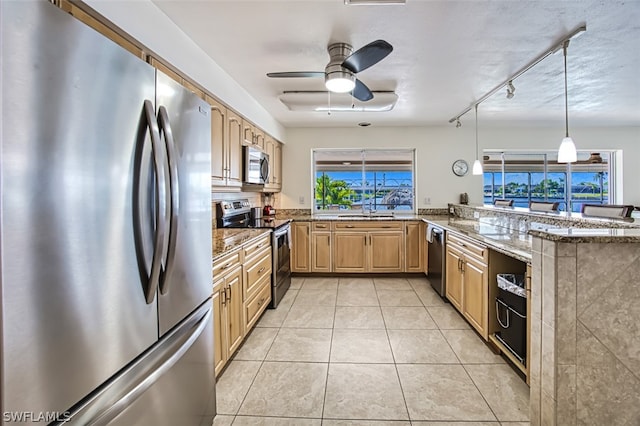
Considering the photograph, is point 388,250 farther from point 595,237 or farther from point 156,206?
point 156,206

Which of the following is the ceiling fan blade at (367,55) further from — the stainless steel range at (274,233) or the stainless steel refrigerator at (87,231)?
the stainless steel range at (274,233)

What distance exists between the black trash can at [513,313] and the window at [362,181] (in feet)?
10.4

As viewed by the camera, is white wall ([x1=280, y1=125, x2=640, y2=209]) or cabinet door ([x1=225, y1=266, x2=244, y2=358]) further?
white wall ([x1=280, y1=125, x2=640, y2=209])

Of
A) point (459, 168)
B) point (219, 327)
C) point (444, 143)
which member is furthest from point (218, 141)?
point (459, 168)

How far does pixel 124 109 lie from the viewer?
95cm

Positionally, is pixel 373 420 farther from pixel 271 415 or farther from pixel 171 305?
pixel 171 305

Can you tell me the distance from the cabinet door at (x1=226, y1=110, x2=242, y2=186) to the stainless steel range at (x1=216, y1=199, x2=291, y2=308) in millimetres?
428

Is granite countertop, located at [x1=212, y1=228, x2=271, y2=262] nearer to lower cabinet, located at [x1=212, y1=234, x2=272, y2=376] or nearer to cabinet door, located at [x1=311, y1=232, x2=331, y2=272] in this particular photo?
lower cabinet, located at [x1=212, y1=234, x2=272, y2=376]

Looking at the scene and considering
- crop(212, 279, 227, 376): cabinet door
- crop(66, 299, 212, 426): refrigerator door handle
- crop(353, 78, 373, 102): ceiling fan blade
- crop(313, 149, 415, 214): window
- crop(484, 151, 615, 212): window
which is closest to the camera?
crop(66, 299, 212, 426): refrigerator door handle

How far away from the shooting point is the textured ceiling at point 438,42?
194cm

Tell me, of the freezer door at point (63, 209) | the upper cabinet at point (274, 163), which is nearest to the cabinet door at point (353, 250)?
the upper cabinet at point (274, 163)

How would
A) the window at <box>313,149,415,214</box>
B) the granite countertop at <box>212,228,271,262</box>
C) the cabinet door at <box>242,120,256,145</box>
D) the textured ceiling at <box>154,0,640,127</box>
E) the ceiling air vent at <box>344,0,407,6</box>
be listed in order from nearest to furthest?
1. the ceiling air vent at <box>344,0,407,6</box>
2. the textured ceiling at <box>154,0,640,127</box>
3. the granite countertop at <box>212,228,271,262</box>
4. the cabinet door at <box>242,120,256,145</box>
5. the window at <box>313,149,415,214</box>

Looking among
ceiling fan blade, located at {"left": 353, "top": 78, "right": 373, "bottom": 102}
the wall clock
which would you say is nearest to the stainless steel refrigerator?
ceiling fan blade, located at {"left": 353, "top": 78, "right": 373, "bottom": 102}

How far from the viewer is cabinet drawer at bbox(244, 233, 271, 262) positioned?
2677 mm
